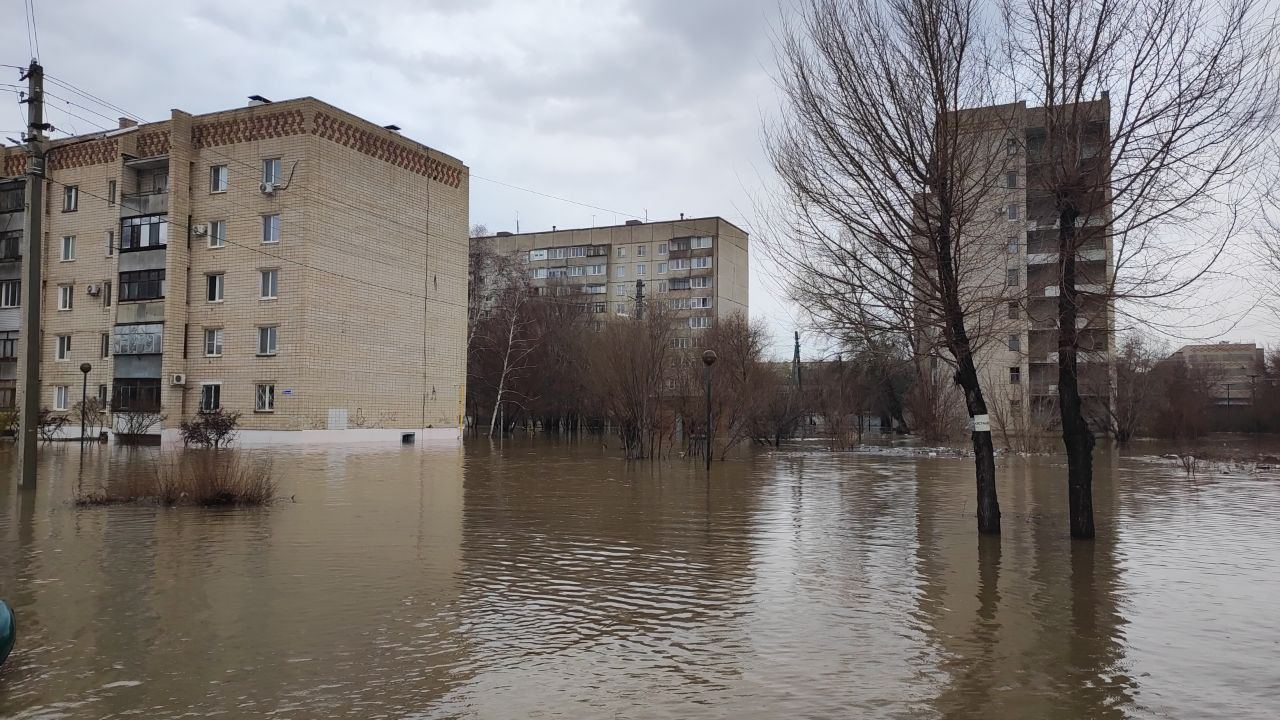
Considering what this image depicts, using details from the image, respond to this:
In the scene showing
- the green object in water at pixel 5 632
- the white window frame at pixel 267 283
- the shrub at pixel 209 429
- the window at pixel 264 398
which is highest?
the white window frame at pixel 267 283

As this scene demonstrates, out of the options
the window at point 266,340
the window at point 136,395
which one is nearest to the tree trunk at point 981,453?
the window at point 266,340

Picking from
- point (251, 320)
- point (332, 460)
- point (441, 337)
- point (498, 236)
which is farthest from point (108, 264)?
point (498, 236)

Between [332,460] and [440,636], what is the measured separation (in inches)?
856

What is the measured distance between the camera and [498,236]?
96000mm

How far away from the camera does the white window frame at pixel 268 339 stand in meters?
37.2

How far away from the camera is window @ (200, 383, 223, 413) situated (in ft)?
126

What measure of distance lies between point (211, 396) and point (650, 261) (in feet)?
177

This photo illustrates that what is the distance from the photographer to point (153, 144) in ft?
133

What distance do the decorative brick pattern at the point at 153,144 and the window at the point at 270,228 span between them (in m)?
6.38

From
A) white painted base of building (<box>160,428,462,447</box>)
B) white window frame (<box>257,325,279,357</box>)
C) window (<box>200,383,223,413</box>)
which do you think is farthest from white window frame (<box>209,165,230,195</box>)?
white painted base of building (<box>160,428,462,447</box>)

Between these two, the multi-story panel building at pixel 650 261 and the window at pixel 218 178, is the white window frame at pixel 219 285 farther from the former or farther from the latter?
the multi-story panel building at pixel 650 261

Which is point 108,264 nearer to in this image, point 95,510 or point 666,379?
point 666,379

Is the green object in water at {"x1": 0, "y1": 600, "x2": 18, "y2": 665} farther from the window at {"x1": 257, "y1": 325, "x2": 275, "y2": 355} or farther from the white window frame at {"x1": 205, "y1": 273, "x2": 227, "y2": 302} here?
the white window frame at {"x1": 205, "y1": 273, "x2": 227, "y2": 302}

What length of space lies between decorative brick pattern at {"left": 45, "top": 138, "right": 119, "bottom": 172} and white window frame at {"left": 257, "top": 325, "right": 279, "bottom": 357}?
1218 centimetres
